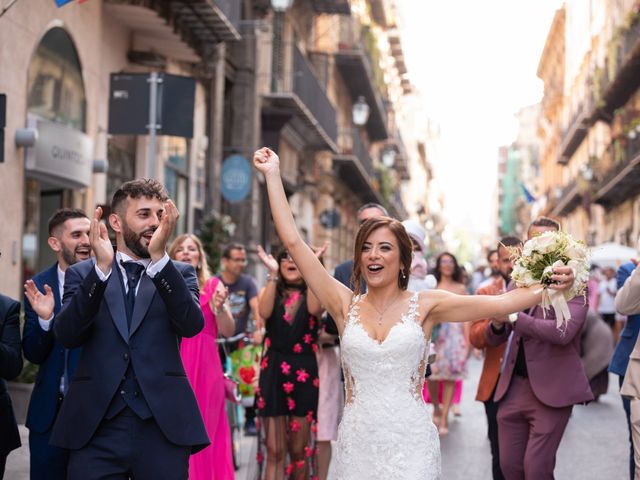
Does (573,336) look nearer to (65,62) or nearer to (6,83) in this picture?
(6,83)

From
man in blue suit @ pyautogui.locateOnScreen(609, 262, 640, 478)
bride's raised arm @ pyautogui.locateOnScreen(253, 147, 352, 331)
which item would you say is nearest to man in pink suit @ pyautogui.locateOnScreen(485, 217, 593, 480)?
man in blue suit @ pyautogui.locateOnScreen(609, 262, 640, 478)

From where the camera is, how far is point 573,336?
713cm

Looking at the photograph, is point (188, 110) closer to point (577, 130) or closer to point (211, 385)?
point (211, 385)

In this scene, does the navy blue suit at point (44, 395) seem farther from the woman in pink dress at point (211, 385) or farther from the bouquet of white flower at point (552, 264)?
the bouquet of white flower at point (552, 264)

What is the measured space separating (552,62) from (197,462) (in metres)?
65.6

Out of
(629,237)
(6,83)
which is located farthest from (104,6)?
(629,237)

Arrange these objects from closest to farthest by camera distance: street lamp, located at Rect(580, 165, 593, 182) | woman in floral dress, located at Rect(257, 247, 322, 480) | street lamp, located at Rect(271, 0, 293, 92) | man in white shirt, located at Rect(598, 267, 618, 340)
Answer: woman in floral dress, located at Rect(257, 247, 322, 480), street lamp, located at Rect(271, 0, 293, 92), man in white shirt, located at Rect(598, 267, 618, 340), street lamp, located at Rect(580, 165, 593, 182)

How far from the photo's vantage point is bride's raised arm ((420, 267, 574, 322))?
199 inches

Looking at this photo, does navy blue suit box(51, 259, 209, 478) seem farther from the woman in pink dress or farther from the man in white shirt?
the man in white shirt

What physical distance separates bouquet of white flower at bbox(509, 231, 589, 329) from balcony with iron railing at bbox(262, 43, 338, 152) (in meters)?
19.2

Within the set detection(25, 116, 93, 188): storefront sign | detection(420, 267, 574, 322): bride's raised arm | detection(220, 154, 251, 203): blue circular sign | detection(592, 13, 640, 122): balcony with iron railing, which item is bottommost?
detection(420, 267, 574, 322): bride's raised arm

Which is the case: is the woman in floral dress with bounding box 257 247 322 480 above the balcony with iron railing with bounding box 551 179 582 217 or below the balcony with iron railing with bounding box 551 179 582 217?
below

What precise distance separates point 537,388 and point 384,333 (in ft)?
7.56

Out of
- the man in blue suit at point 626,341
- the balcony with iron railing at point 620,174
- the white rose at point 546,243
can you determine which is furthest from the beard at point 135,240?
the balcony with iron railing at point 620,174
